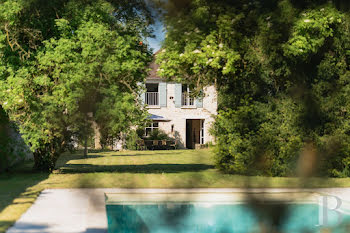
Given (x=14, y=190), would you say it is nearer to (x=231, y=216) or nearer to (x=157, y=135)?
(x=231, y=216)

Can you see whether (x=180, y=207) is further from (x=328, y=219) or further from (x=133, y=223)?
(x=328, y=219)

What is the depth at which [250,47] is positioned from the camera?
3.44 feet

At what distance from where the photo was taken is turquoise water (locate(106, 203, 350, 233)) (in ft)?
2.96

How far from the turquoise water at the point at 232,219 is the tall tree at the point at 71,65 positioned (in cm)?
26

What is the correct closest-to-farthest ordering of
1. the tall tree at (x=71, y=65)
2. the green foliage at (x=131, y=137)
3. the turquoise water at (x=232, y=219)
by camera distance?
the turquoise water at (x=232, y=219), the tall tree at (x=71, y=65), the green foliage at (x=131, y=137)

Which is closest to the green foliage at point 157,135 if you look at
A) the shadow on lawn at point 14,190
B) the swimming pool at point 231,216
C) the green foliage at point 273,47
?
the shadow on lawn at point 14,190

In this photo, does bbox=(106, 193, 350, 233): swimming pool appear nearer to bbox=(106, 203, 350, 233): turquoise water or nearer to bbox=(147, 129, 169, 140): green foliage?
bbox=(106, 203, 350, 233): turquoise water

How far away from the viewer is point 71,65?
14.3ft

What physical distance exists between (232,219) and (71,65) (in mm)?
3621

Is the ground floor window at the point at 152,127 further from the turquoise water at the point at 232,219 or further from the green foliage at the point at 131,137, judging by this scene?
the turquoise water at the point at 232,219

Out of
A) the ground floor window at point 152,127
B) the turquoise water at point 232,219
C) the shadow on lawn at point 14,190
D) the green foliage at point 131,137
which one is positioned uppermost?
the ground floor window at point 152,127

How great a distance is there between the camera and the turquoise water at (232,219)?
2.96ft

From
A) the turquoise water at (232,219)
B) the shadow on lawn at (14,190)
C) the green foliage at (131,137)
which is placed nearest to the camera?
the turquoise water at (232,219)

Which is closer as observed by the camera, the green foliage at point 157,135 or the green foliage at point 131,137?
the green foliage at point 131,137
